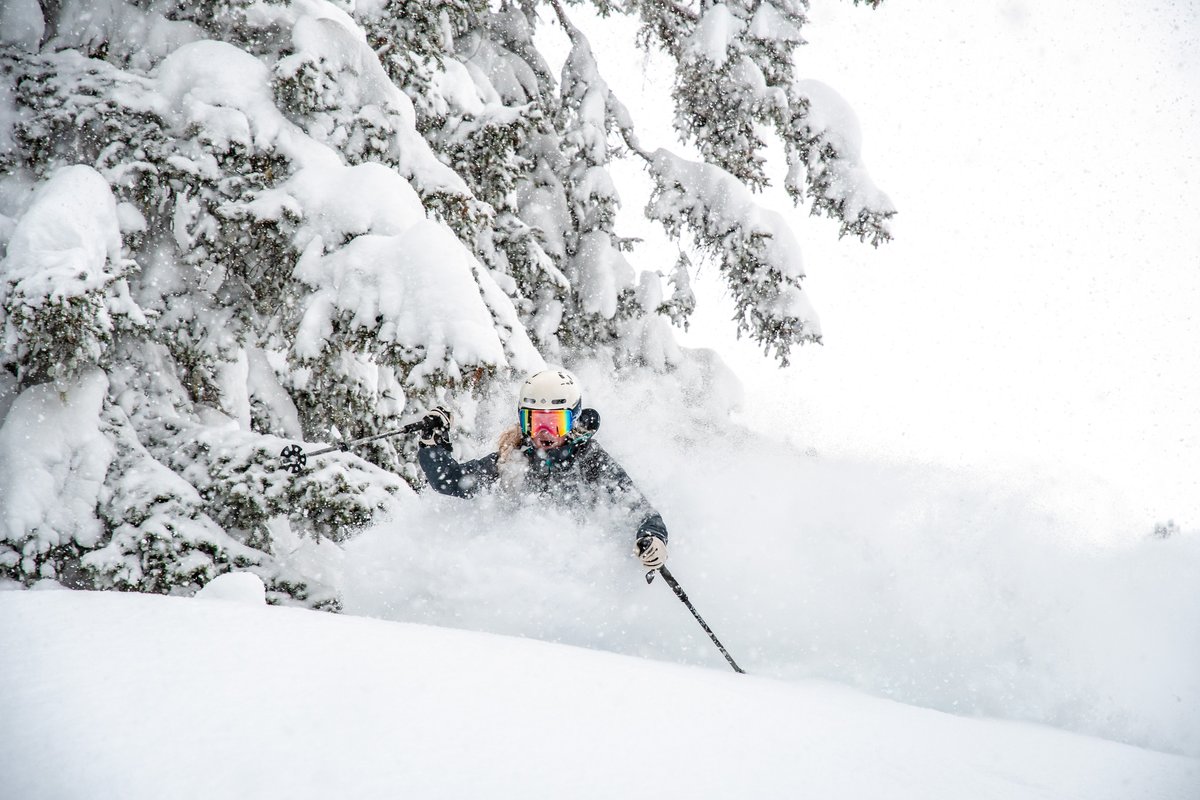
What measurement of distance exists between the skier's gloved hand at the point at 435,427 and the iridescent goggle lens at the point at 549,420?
0.57 meters

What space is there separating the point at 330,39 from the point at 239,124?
36.1 inches

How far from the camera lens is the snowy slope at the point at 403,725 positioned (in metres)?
1.50

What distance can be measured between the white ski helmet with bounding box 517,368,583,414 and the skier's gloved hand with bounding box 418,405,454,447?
578mm

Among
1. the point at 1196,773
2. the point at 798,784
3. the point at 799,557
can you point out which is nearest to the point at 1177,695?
the point at 1196,773

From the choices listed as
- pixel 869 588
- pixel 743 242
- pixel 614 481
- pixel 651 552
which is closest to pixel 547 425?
pixel 614 481

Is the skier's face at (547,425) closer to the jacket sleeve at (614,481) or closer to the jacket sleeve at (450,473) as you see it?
the jacket sleeve at (614,481)

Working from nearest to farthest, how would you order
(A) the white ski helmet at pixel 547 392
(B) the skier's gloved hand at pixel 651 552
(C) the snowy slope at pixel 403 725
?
(C) the snowy slope at pixel 403 725
(B) the skier's gloved hand at pixel 651 552
(A) the white ski helmet at pixel 547 392

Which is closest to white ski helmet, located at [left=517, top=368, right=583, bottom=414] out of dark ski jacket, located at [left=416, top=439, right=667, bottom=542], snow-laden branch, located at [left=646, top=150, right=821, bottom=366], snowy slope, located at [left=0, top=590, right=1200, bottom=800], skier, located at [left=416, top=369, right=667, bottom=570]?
skier, located at [left=416, top=369, right=667, bottom=570]

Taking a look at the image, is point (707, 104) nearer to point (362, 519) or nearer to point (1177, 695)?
point (362, 519)

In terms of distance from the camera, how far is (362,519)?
184 inches

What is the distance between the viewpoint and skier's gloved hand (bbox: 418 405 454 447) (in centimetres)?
503

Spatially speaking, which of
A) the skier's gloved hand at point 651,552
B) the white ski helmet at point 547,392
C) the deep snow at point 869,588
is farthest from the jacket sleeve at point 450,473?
the skier's gloved hand at point 651,552

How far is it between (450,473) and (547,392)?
0.94 m

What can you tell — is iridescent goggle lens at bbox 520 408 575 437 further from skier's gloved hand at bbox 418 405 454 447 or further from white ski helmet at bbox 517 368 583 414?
skier's gloved hand at bbox 418 405 454 447
